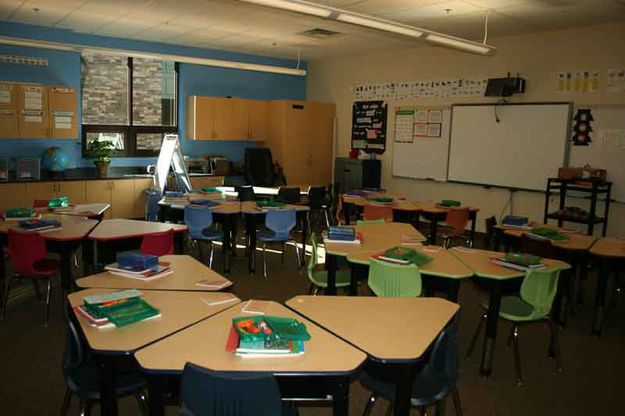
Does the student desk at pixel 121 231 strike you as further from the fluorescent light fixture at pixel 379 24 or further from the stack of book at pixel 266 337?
the fluorescent light fixture at pixel 379 24

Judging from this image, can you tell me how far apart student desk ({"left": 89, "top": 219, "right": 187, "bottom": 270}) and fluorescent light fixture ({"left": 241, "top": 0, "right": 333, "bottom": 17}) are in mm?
2183

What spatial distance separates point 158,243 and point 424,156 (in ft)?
19.5

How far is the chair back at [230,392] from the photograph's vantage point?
1.90 metres

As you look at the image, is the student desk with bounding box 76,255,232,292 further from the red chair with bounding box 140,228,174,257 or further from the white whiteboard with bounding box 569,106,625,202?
the white whiteboard with bounding box 569,106,625,202

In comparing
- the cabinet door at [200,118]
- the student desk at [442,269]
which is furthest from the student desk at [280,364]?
the cabinet door at [200,118]

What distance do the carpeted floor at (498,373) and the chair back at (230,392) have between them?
140 centimetres

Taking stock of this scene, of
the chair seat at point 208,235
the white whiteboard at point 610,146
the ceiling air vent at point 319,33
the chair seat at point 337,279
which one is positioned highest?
the ceiling air vent at point 319,33

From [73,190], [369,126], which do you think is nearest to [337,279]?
[73,190]

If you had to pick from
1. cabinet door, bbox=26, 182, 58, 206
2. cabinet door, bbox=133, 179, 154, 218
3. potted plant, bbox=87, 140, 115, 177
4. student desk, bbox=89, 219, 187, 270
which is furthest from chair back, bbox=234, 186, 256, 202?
student desk, bbox=89, 219, 187, 270

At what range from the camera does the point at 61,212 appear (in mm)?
5633

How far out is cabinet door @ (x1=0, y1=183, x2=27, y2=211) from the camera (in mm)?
7664

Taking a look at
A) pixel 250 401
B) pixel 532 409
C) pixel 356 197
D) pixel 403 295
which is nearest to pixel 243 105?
pixel 356 197

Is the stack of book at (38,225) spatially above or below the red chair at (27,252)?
above

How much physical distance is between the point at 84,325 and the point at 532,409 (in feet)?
8.97
